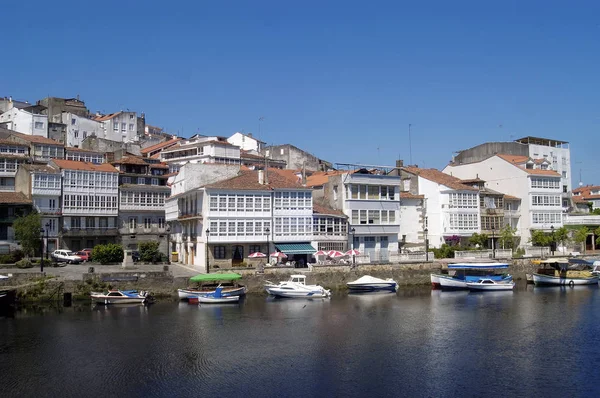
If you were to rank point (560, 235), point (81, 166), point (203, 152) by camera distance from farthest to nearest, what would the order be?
1. point (203, 152)
2. point (560, 235)
3. point (81, 166)

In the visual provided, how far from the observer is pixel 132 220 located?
7344 centimetres

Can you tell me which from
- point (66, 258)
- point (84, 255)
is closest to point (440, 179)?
point (84, 255)

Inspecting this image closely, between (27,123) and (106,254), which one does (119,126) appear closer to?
(27,123)

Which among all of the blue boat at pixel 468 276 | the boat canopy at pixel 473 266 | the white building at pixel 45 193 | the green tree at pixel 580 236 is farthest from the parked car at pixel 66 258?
the green tree at pixel 580 236

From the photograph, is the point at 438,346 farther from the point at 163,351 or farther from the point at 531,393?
the point at 163,351

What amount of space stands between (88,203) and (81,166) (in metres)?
4.71

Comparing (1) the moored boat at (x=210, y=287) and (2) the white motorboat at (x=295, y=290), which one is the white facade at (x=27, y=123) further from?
(2) the white motorboat at (x=295, y=290)

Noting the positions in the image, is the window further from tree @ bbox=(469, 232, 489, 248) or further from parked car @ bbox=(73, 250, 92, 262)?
tree @ bbox=(469, 232, 489, 248)

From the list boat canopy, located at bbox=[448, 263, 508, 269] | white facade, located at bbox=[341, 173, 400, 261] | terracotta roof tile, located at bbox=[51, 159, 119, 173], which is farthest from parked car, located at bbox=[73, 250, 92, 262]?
boat canopy, located at bbox=[448, 263, 508, 269]

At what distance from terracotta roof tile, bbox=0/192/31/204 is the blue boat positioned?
144 feet

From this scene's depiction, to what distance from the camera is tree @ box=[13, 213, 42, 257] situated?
5884 cm

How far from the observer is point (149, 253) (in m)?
63.1

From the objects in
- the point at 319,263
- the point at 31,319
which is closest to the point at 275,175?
the point at 319,263

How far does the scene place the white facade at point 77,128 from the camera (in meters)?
99.8
